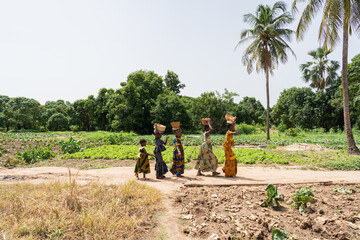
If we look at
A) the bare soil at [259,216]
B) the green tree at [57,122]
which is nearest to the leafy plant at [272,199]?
the bare soil at [259,216]

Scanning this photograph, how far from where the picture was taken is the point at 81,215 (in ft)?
11.0

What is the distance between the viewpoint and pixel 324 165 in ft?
26.1

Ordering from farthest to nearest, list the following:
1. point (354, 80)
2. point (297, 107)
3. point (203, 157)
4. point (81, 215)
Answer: point (297, 107)
point (354, 80)
point (203, 157)
point (81, 215)

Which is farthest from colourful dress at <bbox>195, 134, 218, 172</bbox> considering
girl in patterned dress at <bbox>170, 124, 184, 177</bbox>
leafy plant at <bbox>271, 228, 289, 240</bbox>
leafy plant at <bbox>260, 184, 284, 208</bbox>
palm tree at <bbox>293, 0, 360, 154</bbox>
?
palm tree at <bbox>293, 0, 360, 154</bbox>

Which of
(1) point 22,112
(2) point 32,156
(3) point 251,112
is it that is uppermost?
(3) point 251,112

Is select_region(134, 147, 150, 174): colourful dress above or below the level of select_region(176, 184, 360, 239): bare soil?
above

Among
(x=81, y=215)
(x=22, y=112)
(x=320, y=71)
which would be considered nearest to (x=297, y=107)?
(x=320, y=71)

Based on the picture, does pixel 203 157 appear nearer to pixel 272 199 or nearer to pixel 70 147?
pixel 272 199

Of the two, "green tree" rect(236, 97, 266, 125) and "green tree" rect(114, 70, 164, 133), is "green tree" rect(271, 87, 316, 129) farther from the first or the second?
"green tree" rect(114, 70, 164, 133)

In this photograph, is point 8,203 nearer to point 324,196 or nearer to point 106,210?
point 106,210

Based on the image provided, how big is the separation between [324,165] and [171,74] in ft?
121

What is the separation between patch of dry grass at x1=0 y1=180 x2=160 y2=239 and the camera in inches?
118

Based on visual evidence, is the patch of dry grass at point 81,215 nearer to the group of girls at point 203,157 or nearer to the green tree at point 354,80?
the group of girls at point 203,157

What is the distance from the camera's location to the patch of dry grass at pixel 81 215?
3.00m
